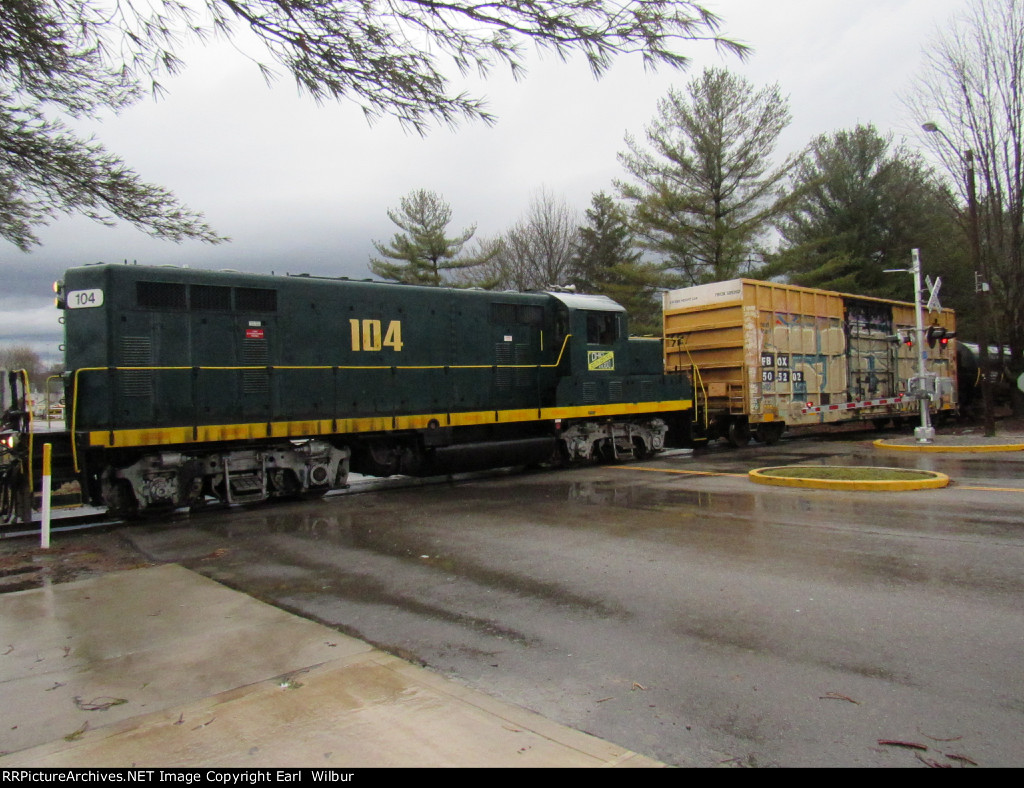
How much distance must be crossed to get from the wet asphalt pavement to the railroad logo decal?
4.60 m

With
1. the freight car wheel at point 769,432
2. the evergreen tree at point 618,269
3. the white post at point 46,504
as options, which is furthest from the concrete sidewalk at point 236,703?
the evergreen tree at point 618,269

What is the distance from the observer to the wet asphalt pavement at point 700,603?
11.4ft

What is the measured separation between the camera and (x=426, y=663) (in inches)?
172

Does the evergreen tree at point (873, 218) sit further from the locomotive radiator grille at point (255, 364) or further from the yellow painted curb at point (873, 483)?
the locomotive radiator grille at point (255, 364)

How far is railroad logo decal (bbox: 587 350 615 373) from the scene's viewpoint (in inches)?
578

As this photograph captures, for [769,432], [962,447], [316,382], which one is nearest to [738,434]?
[769,432]

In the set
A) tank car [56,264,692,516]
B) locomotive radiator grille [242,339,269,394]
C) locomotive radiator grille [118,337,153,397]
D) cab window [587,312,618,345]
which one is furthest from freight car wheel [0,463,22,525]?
cab window [587,312,618,345]

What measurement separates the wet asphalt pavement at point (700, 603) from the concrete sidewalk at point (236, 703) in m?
0.32

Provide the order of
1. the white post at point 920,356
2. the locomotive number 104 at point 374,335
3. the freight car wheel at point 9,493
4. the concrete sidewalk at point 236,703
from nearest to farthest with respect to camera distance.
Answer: the concrete sidewalk at point 236,703, the freight car wheel at point 9,493, the locomotive number 104 at point 374,335, the white post at point 920,356

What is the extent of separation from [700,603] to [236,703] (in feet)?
11.0

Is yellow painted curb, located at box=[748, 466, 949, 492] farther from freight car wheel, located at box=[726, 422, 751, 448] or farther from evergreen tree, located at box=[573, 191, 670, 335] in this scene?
evergreen tree, located at box=[573, 191, 670, 335]

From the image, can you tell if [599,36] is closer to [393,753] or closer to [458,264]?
[393,753]

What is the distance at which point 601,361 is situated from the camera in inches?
585

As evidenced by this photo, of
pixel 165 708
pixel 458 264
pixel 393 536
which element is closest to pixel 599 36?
pixel 165 708
